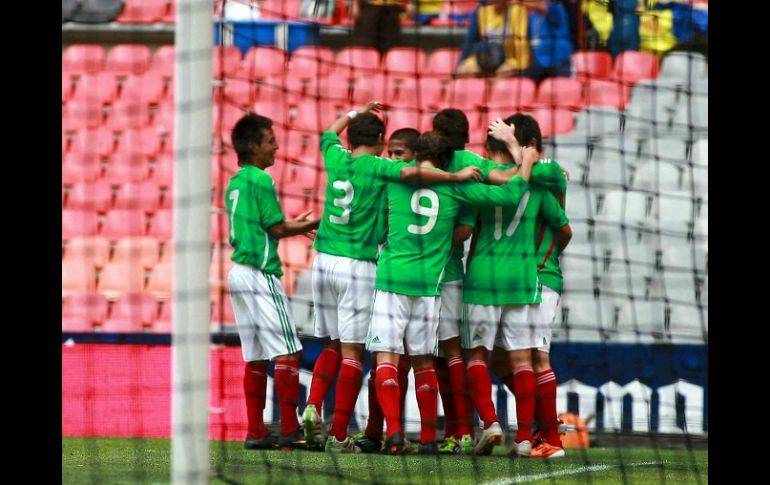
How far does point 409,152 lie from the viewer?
244 inches

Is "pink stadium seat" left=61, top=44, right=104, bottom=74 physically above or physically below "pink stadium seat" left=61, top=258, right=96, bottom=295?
above

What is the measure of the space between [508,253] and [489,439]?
867 millimetres

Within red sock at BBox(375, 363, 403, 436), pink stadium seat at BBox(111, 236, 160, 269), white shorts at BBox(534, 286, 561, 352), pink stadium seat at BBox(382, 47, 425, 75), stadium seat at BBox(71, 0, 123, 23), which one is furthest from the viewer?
stadium seat at BBox(71, 0, 123, 23)

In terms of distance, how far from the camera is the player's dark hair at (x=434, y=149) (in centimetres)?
592

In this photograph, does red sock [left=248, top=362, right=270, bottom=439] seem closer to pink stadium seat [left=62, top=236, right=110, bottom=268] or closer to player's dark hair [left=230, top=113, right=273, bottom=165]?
player's dark hair [left=230, top=113, right=273, bottom=165]

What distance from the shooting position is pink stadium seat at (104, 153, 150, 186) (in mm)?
10414

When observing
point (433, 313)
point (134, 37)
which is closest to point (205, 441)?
point (433, 313)

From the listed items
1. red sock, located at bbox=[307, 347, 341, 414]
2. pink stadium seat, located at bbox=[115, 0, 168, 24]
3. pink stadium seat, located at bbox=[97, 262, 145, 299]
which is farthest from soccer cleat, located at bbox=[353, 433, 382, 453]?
pink stadium seat, located at bbox=[115, 0, 168, 24]

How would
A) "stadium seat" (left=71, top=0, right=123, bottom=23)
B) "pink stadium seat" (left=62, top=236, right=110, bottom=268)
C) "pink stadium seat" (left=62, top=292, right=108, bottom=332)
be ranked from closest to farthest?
→ "pink stadium seat" (left=62, top=292, right=108, bottom=332)
"pink stadium seat" (left=62, top=236, right=110, bottom=268)
"stadium seat" (left=71, top=0, right=123, bottom=23)

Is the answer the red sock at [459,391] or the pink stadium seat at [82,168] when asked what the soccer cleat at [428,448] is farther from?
the pink stadium seat at [82,168]

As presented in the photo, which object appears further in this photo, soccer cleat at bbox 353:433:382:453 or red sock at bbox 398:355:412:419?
red sock at bbox 398:355:412:419

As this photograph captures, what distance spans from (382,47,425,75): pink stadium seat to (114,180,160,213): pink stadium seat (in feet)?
6.86

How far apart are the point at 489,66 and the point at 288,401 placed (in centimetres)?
425

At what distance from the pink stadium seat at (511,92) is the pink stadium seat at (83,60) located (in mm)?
3552
